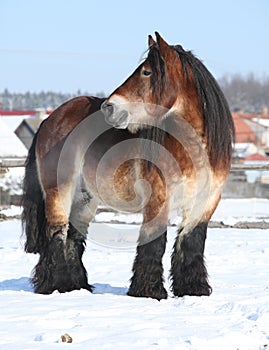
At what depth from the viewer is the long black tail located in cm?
622

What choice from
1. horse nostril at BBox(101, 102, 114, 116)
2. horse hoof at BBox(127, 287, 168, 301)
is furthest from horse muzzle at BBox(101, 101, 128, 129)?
horse hoof at BBox(127, 287, 168, 301)

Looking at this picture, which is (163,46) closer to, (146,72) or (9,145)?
(146,72)

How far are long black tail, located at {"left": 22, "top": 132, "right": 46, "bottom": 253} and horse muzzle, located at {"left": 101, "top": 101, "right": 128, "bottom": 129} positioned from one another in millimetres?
1320

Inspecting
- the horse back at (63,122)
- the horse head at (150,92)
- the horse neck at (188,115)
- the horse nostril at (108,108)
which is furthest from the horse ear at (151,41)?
the horse back at (63,122)

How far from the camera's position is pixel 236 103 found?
144625 mm

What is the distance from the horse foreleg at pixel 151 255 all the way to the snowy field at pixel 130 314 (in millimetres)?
109

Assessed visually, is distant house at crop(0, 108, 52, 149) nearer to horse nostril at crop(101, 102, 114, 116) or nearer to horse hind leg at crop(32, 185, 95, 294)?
horse hind leg at crop(32, 185, 95, 294)

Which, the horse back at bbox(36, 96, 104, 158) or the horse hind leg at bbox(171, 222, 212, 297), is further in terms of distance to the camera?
the horse back at bbox(36, 96, 104, 158)

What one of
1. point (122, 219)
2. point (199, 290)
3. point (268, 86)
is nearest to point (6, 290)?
point (199, 290)

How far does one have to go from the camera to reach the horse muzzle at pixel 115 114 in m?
5.27

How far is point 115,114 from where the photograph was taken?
5270mm

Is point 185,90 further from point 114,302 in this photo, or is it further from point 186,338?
point 186,338

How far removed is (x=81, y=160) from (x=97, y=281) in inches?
57.1

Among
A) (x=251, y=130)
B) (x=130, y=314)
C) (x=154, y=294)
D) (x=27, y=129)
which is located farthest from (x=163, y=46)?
(x=251, y=130)
